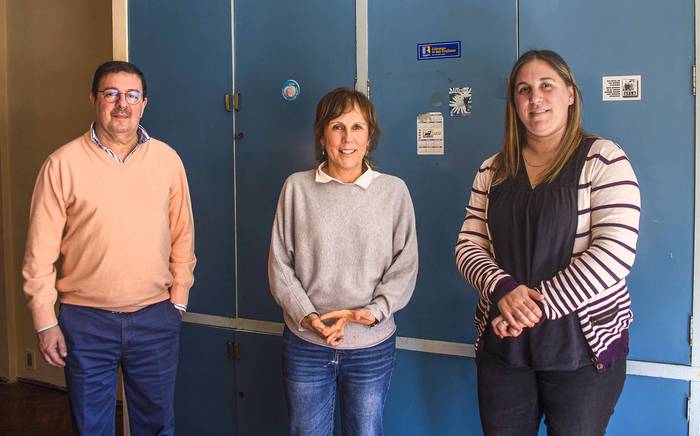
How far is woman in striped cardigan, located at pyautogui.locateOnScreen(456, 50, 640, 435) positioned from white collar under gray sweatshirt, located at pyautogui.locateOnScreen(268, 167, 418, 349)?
26 centimetres

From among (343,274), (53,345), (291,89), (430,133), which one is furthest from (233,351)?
(430,133)

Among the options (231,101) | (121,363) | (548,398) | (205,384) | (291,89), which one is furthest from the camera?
(205,384)

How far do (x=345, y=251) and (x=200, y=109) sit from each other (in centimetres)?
124

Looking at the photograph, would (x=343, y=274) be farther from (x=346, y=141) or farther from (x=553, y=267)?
(x=553, y=267)

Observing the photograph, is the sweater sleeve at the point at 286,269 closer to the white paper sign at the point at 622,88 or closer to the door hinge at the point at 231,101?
the door hinge at the point at 231,101

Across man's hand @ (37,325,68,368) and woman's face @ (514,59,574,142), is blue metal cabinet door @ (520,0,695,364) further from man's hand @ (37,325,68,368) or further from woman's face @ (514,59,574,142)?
man's hand @ (37,325,68,368)

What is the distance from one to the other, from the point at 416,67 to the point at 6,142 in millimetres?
2932

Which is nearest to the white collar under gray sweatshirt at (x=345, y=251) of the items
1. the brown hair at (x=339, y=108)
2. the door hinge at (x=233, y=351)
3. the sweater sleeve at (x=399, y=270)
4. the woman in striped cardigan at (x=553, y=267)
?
the sweater sleeve at (x=399, y=270)

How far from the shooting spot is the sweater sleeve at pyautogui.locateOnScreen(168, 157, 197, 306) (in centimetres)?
210

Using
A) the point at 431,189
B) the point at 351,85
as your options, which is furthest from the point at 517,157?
the point at 351,85

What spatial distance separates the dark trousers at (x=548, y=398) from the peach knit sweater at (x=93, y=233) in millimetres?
1188

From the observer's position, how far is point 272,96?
2412 millimetres

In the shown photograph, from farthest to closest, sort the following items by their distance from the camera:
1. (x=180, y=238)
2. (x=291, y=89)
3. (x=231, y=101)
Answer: (x=231, y=101) < (x=291, y=89) < (x=180, y=238)

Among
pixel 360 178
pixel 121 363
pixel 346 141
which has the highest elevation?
pixel 346 141
